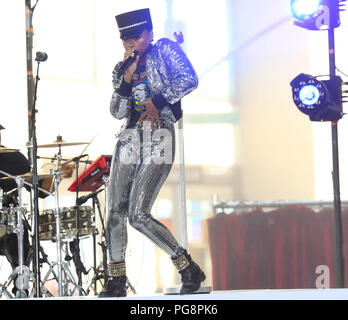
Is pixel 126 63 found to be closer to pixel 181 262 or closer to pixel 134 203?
pixel 134 203

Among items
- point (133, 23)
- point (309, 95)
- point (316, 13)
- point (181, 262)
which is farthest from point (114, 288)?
point (316, 13)

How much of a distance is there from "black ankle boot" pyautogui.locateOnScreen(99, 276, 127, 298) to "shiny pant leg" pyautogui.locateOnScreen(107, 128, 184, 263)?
0.10m

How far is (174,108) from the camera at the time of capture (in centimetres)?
400

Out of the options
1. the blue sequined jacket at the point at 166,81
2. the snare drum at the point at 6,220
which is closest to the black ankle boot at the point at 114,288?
the blue sequined jacket at the point at 166,81

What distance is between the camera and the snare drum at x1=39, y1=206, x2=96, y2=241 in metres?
6.22

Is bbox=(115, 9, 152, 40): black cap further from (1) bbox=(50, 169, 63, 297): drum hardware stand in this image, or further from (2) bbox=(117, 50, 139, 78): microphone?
(1) bbox=(50, 169, 63, 297): drum hardware stand

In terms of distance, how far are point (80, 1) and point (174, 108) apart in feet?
12.6

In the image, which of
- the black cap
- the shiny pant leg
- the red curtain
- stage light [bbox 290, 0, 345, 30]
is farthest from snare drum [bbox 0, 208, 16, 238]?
stage light [bbox 290, 0, 345, 30]

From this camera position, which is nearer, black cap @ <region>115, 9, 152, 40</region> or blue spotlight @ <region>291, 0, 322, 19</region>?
black cap @ <region>115, 9, 152, 40</region>

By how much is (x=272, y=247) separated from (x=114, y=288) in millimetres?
3129

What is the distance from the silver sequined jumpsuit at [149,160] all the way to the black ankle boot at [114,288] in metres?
0.10

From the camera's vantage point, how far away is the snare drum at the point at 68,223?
6219 millimetres

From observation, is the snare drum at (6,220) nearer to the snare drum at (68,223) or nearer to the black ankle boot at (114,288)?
the snare drum at (68,223)
